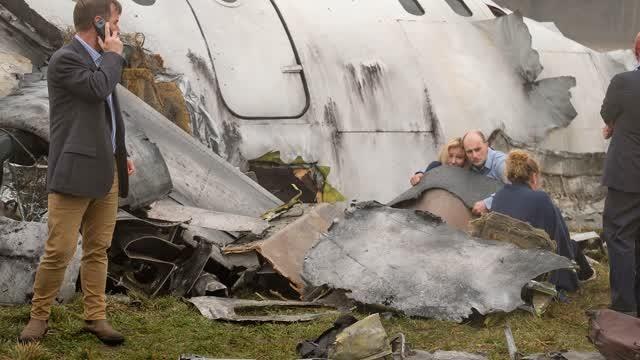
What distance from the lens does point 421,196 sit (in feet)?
29.4

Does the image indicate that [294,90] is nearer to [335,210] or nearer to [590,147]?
[335,210]

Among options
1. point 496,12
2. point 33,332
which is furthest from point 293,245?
point 496,12

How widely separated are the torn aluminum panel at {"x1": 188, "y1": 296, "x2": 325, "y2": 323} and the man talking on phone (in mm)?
1230

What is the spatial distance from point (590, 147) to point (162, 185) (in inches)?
223

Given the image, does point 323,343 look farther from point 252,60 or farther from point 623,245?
point 252,60

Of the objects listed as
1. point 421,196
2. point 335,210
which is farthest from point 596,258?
point 335,210

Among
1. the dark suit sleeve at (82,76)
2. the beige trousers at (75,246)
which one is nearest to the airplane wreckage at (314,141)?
the beige trousers at (75,246)

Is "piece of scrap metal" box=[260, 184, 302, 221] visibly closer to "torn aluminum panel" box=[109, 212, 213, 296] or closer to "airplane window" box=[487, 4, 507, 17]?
"torn aluminum panel" box=[109, 212, 213, 296]

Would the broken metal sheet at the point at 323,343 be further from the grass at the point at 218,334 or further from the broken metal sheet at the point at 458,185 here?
the broken metal sheet at the point at 458,185

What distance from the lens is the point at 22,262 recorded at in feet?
23.0

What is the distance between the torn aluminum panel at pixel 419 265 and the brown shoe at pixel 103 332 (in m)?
1.99

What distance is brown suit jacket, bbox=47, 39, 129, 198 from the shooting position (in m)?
5.57

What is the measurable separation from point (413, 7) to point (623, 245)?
502cm

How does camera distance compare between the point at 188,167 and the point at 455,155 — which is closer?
the point at 188,167
